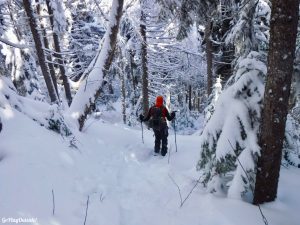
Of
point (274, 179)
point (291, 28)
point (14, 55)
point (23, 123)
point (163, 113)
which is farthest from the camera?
point (14, 55)

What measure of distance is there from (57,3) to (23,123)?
12.5 meters

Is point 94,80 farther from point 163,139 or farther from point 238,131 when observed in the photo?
point 238,131

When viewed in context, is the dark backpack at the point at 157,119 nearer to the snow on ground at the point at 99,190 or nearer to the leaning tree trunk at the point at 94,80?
the snow on ground at the point at 99,190

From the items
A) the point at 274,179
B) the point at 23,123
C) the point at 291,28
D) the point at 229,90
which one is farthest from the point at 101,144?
the point at 291,28

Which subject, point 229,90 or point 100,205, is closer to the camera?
point 100,205

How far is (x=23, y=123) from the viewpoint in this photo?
679 centimetres

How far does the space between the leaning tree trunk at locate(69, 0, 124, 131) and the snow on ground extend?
275cm

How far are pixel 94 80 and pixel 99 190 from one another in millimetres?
5691

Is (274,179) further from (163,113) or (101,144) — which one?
(101,144)

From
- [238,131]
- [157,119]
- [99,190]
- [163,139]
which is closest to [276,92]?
[238,131]

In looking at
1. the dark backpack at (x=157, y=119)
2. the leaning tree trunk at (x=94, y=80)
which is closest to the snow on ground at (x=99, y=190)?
the dark backpack at (x=157, y=119)

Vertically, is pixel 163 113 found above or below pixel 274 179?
below

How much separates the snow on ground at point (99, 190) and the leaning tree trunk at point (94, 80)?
2.75 m

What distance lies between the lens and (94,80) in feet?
36.3
